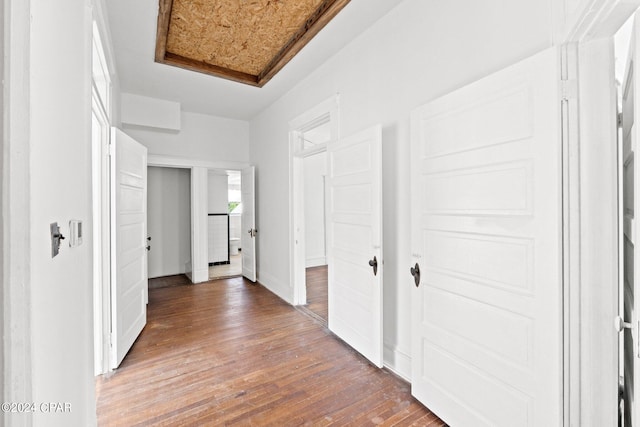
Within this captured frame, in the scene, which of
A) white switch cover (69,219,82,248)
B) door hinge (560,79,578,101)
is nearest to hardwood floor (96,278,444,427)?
white switch cover (69,219,82,248)

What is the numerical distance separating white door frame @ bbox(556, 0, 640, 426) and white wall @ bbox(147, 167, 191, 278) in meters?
5.70

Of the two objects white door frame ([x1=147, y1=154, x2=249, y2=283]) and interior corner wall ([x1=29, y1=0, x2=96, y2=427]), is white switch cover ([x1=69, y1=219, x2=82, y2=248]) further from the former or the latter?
white door frame ([x1=147, y1=154, x2=249, y2=283])

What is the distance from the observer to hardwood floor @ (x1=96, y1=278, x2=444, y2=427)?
184 centimetres

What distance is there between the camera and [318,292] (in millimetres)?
4473

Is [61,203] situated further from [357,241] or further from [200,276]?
[200,276]

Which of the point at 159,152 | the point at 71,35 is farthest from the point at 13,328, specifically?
the point at 159,152

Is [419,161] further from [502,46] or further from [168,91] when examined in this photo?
[168,91]

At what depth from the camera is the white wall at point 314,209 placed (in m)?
6.43

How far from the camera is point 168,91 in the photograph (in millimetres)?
3969

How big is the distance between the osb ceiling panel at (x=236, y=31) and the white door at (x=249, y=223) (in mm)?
1888

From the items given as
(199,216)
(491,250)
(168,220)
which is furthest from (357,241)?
(168,220)

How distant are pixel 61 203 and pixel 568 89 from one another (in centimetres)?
204

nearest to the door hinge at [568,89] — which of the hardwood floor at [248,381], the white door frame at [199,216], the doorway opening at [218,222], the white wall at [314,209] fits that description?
the hardwood floor at [248,381]

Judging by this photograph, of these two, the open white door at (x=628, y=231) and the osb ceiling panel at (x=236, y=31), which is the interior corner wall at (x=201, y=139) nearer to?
the osb ceiling panel at (x=236, y=31)
